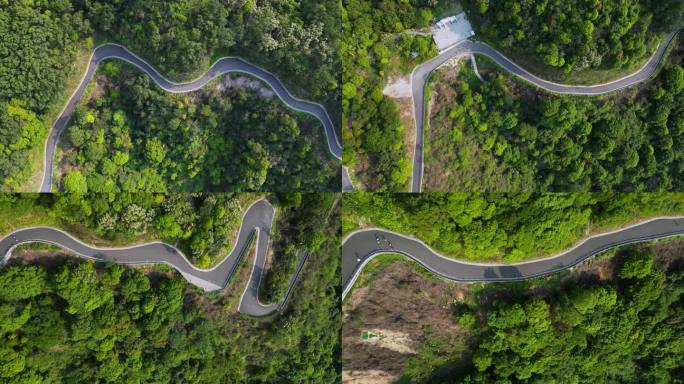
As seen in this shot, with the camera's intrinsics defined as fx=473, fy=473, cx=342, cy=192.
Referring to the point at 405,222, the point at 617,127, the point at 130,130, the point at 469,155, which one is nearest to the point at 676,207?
the point at 617,127

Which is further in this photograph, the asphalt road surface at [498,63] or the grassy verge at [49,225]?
the asphalt road surface at [498,63]

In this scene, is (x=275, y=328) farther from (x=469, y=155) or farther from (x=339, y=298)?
(x=469, y=155)

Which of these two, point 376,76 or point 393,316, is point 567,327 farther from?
point 376,76

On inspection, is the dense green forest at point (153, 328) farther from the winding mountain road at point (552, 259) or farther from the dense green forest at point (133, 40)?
the winding mountain road at point (552, 259)

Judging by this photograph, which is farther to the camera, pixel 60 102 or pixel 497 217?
pixel 60 102

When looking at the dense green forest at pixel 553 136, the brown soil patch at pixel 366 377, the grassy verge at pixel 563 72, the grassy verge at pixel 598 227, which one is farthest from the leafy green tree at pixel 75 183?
the grassy verge at pixel 563 72

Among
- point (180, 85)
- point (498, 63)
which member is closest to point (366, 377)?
point (498, 63)
